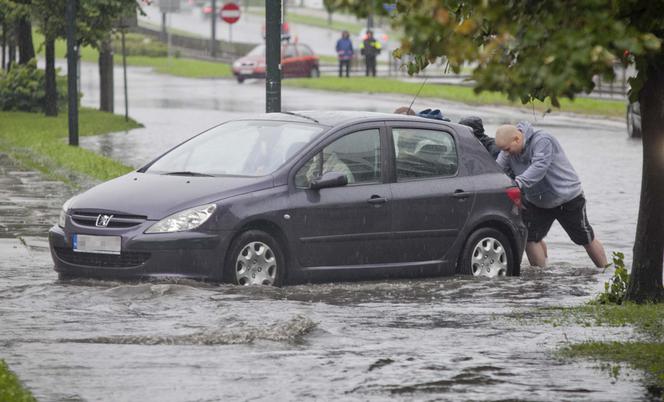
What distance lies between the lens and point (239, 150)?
505 inches

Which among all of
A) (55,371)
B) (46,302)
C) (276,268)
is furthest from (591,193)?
(55,371)

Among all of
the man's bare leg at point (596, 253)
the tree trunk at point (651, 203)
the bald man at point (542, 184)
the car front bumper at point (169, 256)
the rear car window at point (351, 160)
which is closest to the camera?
the tree trunk at point (651, 203)

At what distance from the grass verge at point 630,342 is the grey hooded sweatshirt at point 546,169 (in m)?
2.70

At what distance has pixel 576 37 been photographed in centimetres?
680

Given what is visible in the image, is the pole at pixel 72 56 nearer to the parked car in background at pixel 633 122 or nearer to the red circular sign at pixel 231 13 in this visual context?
the parked car in background at pixel 633 122

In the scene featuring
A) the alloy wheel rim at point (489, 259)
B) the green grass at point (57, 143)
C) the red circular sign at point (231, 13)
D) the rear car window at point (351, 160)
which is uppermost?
the red circular sign at point (231, 13)

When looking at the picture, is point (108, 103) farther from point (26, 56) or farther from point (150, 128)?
point (150, 128)

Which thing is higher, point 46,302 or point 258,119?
point 258,119

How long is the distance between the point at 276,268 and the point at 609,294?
2.47 metres

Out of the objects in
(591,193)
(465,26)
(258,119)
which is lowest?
(591,193)

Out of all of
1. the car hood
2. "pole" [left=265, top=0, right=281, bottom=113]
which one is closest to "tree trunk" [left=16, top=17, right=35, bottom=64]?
"pole" [left=265, top=0, right=281, bottom=113]

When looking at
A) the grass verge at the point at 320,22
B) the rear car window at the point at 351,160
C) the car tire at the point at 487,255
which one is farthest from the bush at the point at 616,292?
the grass verge at the point at 320,22

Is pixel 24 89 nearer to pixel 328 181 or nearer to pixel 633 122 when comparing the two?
pixel 633 122

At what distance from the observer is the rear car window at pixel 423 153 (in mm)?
13039
